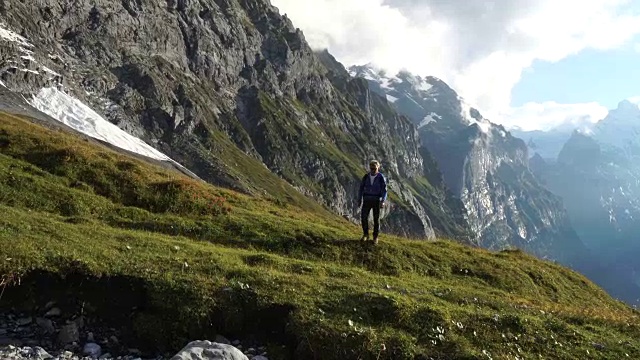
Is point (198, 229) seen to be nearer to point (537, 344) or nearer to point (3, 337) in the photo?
point (3, 337)

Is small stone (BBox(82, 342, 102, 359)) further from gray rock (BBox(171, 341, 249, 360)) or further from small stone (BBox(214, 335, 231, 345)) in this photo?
small stone (BBox(214, 335, 231, 345))

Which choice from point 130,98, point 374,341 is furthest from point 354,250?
point 130,98

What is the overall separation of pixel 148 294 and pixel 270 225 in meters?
13.9

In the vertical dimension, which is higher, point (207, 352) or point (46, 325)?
point (207, 352)

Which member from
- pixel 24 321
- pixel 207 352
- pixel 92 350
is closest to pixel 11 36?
pixel 24 321

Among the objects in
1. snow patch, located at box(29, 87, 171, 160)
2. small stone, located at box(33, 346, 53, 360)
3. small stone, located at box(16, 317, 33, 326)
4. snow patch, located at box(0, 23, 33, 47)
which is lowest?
small stone, located at box(33, 346, 53, 360)

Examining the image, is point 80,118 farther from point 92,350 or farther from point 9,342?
point 92,350

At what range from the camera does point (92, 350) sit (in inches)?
531

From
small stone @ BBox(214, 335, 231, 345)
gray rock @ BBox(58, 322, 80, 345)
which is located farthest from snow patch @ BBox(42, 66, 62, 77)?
small stone @ BBox(214, 335, 231, 345)

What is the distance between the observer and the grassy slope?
15.1 metres

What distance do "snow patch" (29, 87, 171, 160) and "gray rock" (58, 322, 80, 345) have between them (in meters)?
121

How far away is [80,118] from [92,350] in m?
139

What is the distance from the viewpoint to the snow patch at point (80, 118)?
5153 inches

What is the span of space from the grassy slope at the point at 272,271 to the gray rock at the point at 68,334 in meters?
1.60
